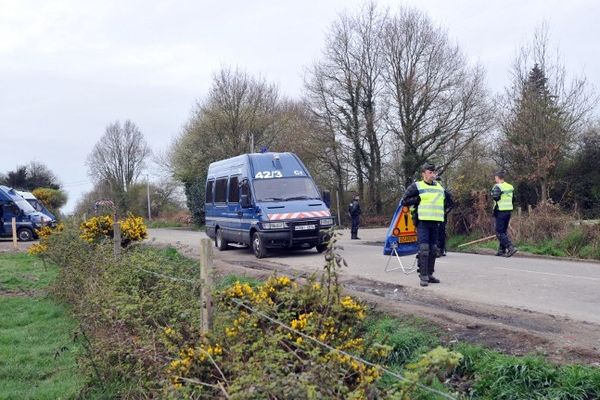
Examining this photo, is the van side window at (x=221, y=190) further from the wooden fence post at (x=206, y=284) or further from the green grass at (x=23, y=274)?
the wooden fence post at (x=206, y=284)

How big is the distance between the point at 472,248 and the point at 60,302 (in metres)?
11.4

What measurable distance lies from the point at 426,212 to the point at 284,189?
297 inches

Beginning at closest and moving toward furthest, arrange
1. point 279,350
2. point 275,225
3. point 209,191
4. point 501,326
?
point 279,350 < point 501,326 < point 275,225 < point 209,191

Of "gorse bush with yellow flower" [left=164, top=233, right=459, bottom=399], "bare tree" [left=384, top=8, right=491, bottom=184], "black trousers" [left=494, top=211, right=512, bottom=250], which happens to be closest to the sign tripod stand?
"black trousers" [left=494, top=211, right=512, bottom=250]

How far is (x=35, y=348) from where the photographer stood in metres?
7.79

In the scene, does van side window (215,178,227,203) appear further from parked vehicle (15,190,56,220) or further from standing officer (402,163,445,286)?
parked vehicle (15,190,56,220)

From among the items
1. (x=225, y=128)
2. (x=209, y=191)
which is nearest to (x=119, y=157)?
(x=225, y=128)

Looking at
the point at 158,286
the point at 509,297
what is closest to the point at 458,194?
the point at 509,297

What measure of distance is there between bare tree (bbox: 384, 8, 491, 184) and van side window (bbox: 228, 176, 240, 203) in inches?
788

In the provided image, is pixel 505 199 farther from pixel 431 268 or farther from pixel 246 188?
pixel 246 188

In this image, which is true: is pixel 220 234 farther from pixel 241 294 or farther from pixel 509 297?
pixel 241 294

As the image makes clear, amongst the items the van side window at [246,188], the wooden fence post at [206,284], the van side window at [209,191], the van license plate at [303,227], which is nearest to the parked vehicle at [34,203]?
the van side window at [209,191]

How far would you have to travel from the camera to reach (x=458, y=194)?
65.3ft

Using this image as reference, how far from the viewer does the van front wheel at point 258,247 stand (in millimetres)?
15852
